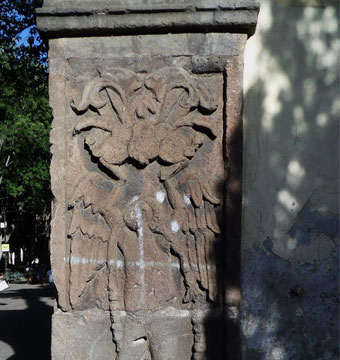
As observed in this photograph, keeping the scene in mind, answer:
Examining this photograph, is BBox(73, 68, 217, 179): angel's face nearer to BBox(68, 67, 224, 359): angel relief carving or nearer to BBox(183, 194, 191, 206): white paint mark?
BBox(68, 67, 224, 359): angel relief carving

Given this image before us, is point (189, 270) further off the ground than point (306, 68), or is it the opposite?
point (306, 68)

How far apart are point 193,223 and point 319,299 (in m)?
0.92

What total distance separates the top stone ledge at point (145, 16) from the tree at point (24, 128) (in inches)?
256

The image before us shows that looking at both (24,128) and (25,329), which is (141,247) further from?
(24,128)

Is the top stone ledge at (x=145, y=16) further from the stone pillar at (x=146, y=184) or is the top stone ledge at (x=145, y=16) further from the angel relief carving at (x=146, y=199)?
the angel relief carving at (x=146, y=199)

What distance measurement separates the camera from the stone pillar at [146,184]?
339cm

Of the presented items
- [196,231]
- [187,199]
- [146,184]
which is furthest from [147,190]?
[196,231]

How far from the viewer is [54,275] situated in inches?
134

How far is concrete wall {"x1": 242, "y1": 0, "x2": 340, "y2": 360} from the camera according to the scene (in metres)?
3.49

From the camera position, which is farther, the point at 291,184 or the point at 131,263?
the point at 291,184

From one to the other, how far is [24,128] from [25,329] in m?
10.0

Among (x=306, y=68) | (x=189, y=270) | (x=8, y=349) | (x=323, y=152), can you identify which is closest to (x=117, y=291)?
(x=189, y=270)

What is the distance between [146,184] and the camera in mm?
3457

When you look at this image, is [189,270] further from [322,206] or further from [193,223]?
[322,206]
